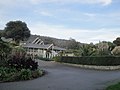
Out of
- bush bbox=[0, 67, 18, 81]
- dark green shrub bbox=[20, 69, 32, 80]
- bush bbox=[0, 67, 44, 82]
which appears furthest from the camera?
dark green shrub bbox=[20, 69, 32, 80]

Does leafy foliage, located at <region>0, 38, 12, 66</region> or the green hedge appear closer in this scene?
leafy foliage, located at <region>0, 38, 12, 66</region>

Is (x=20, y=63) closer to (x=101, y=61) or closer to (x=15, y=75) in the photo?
(x=15, y=75)

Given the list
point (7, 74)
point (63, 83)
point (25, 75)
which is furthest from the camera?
point (7, 74)

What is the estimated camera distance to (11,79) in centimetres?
2062

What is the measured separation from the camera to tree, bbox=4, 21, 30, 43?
80.8 metres

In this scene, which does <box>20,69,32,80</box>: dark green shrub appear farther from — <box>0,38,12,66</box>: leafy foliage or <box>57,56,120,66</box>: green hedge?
<box>57,56,120,66</box>: green hedge

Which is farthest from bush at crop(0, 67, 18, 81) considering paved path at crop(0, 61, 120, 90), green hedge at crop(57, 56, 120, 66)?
A: green hedge at crop(57, 56, 120, 66)

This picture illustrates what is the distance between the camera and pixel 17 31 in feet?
266

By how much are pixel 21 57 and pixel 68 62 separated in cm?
2136

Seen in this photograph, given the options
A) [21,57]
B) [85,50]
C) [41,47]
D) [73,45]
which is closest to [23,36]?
[41,47]

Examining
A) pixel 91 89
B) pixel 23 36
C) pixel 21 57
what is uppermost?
pixel 23 36

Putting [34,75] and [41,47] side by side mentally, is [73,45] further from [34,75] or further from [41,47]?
[34,75]

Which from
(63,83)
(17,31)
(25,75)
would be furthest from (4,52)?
(17,31)

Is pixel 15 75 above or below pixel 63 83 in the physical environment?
above
